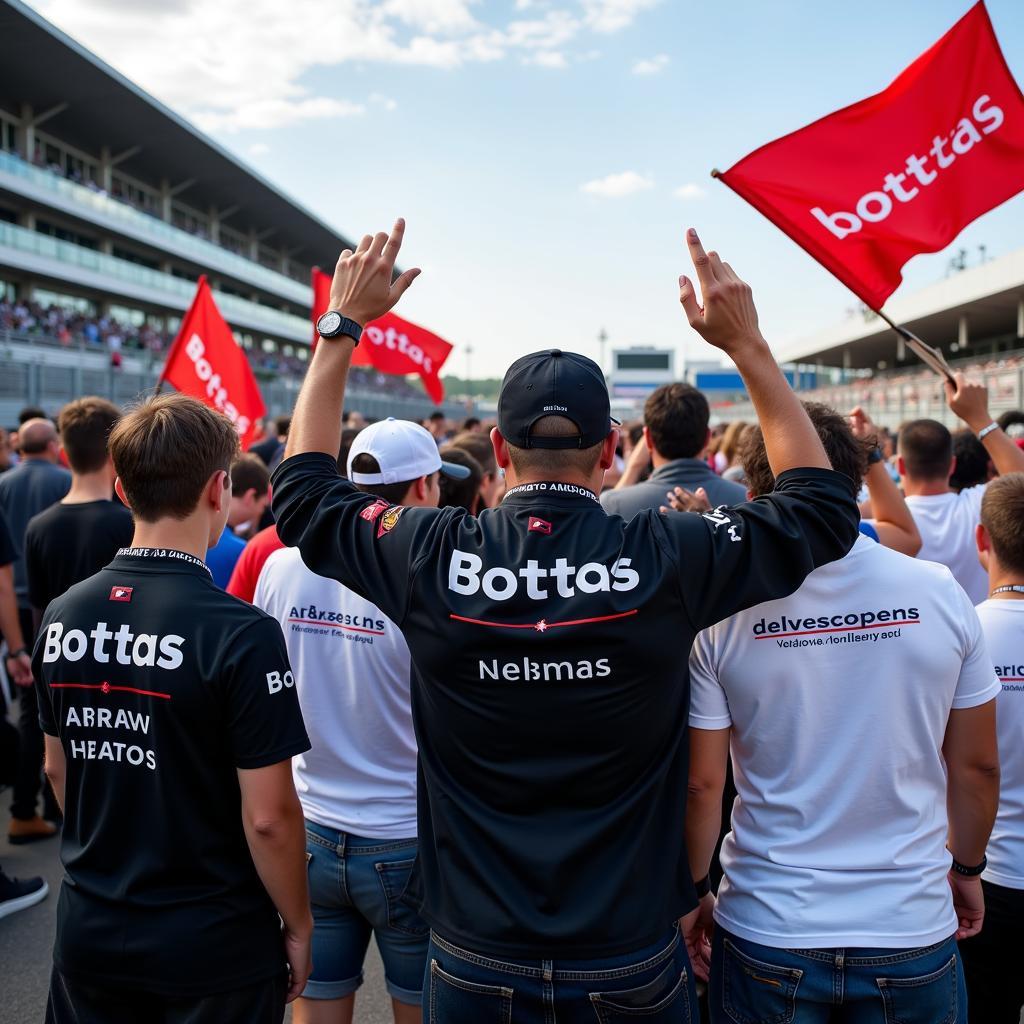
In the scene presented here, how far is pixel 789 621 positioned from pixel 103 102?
39970 millimetres

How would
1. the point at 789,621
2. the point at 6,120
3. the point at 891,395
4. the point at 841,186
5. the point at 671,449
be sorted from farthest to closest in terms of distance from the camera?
1. the point at 6,120
2. the point at 891,395
3. the point at 671,449
4. the point at 841,186
5. the point at 789,621

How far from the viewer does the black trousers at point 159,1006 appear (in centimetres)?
197

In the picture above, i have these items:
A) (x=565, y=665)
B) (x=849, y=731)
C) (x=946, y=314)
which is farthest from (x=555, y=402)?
(x=946, y=314)

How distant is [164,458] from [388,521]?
65 centimetres

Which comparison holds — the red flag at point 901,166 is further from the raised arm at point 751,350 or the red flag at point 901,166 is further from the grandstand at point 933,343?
the grandstand at point 933,343

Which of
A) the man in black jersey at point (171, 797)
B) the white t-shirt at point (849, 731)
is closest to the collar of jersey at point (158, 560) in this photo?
the man in black jersey at point (171, 797)

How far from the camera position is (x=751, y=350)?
75.4 inches

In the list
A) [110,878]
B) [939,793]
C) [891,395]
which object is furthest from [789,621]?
[891,395]

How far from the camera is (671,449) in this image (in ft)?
13.5

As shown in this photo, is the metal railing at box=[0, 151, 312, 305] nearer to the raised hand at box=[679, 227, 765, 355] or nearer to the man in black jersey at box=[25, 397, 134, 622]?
the man in black jersey at box=[25, 397, 134, 622]

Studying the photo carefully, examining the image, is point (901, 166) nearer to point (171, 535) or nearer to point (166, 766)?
point (171, 535)

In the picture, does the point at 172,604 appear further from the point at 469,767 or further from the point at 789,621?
the point at 789,621

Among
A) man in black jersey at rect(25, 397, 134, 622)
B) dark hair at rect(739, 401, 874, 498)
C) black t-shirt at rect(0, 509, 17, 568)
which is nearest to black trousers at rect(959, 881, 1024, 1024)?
dark hair at rect(739, 401, 874, 498)

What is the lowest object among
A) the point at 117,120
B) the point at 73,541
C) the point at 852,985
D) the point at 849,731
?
the point at 852,985
